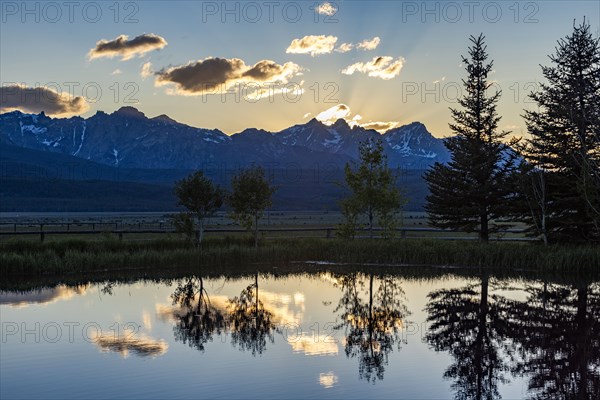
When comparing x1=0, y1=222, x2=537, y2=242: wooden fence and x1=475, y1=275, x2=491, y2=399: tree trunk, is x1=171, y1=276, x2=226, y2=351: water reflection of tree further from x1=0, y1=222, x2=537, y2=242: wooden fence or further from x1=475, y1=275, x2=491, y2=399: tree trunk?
x1=0, y1=222, x2=537, y2=242: wooden fence

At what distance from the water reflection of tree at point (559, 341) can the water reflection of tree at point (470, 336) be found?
63 cm

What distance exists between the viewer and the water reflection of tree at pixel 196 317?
19.9 meters

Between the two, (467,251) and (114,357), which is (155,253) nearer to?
(467,251)

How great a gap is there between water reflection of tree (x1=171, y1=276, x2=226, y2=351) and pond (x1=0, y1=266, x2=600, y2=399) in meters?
0.05

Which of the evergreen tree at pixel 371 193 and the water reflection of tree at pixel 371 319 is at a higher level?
the evergreen tree at pixel 371 193

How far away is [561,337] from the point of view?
19.1 metres

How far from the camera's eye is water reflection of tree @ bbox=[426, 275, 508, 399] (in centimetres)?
1503

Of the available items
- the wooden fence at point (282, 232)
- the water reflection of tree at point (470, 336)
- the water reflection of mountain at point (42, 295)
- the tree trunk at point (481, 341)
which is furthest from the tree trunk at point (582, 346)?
the wooden fence at point (282, 232)

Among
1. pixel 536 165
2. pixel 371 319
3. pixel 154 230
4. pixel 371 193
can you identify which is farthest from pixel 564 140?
pixel 154 230

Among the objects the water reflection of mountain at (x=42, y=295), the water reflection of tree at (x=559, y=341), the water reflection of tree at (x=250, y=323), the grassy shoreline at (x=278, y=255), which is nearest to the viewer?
the water reflection of tree at (x=559, y=341)

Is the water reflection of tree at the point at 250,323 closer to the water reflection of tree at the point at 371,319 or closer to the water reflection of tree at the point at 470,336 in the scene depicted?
the water reflection of tree at the point at 371,319

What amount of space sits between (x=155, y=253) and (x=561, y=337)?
82.3ft

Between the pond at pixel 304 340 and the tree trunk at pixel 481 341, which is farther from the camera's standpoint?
the tree trunk at pixel 481 341

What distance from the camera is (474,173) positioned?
44156 millimetres
